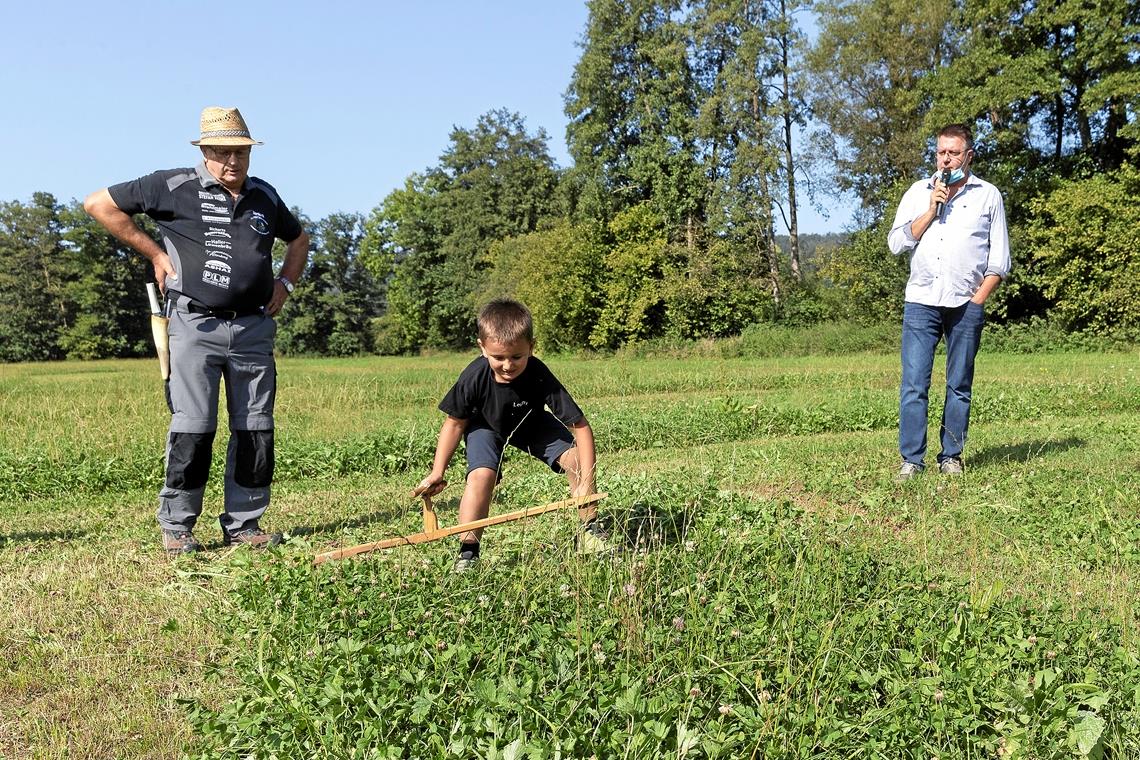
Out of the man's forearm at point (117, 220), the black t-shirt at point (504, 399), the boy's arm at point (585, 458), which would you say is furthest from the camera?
the man's forearm at point (117, 220)

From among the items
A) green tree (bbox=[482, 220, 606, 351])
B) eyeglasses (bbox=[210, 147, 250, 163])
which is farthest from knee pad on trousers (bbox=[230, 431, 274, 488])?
green tree (bbox=[482, 220, 606, 351])

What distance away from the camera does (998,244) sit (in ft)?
22.1

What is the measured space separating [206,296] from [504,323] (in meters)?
2.09

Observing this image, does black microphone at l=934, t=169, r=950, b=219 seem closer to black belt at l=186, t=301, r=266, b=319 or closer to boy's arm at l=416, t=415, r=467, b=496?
boy's arm at l=416, t=415, r=467, b=496

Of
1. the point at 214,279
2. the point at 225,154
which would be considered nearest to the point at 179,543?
the point at 214,279

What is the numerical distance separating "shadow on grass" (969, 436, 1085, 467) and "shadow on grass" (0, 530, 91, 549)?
6.67 metres

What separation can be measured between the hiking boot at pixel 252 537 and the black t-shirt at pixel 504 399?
5.10ft

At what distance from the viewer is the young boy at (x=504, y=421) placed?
436cm

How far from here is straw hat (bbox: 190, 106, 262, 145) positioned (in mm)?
5180

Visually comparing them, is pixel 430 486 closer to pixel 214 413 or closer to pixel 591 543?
pixel 591 543

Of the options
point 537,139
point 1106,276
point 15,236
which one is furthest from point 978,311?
point 15,236

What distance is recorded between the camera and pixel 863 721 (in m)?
2.72

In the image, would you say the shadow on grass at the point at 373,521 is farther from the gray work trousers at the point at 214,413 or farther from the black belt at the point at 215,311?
the black belt at the point at 215,311

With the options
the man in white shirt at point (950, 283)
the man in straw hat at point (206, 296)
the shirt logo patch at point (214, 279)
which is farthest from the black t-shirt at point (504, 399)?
the man in white shirt at point (950, 283)
